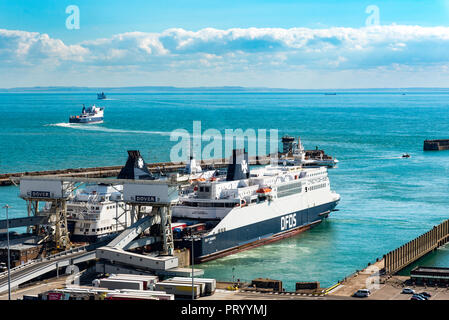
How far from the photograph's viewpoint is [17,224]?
41.3 meters

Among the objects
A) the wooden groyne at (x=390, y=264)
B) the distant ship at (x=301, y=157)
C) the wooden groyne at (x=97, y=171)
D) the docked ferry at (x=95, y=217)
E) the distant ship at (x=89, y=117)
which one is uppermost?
the distant ship at (x=89, y=117)

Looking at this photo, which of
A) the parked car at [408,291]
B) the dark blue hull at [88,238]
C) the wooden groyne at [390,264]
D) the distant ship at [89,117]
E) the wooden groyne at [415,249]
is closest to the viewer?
the parked car at [408,291]

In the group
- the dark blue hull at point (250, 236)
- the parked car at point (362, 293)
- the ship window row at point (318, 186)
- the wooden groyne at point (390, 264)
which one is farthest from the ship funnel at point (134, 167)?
the parked car at point (362, 293)

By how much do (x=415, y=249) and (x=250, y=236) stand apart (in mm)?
10637

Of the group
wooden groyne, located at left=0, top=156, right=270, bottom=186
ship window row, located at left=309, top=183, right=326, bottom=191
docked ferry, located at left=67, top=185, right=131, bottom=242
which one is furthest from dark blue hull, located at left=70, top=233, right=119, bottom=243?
wooden groyne, located at left=0, top=156, right=270, bottom=186

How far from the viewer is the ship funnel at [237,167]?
4966cm

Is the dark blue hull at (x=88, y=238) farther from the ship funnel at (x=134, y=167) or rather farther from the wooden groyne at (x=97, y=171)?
the wooden groyne at (x=97, y=171)

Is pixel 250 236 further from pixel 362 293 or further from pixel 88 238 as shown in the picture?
pixel 362 293

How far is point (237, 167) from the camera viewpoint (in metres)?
49.9

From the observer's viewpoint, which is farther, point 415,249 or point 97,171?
point 97,171

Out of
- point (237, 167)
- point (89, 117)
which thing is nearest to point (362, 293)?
point (237, 167)

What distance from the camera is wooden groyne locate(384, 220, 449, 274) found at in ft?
125
